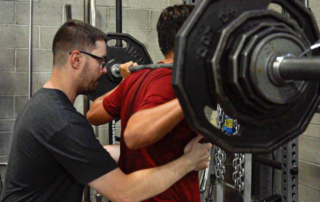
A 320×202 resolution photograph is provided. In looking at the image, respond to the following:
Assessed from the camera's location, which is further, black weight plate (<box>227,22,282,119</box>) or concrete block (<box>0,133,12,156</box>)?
concrete block (<box>0,133,12,156</box>)

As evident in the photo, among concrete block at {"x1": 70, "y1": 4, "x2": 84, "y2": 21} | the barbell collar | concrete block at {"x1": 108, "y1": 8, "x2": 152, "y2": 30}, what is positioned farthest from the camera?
concrete block at {"x1": 108, "y1": 8, "x2": 152, "y2": 30}

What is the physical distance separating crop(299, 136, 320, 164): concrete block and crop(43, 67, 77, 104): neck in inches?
63.1

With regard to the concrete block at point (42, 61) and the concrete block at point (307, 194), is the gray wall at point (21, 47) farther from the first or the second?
the concrete block at point (307, 194)

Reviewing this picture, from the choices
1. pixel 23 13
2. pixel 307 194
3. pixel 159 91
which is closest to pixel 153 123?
pixel 159 91

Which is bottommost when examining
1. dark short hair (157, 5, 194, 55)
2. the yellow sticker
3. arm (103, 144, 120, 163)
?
arm (103, 144, 120, 163)

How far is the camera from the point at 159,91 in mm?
1029

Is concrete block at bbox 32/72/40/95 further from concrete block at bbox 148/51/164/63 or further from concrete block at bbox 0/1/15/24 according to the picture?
concrete block at bbox 148/51/164/63

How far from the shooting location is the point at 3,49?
2463mm

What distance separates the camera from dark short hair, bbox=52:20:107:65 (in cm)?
131

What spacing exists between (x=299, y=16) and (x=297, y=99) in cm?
17

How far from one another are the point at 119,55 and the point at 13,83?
3.23ft

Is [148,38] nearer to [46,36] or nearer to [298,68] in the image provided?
[46,36]

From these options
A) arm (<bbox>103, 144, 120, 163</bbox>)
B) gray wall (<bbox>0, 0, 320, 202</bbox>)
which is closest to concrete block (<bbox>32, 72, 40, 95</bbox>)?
gray wall (<bbox>0, 0, 320, 202</bbox>)

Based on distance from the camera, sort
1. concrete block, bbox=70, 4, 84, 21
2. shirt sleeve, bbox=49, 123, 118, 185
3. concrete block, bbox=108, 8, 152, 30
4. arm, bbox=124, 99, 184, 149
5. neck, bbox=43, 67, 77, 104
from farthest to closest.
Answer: concrete block, bbox=108, 8, 152, 30
concrete block, bbox=70, 4, 84, 21
neck, bbox=43, 67, 77, 104
shirt sleeve, bbox=49, 123, 118, 185
arm, bbox=124, 99, 184, 149
